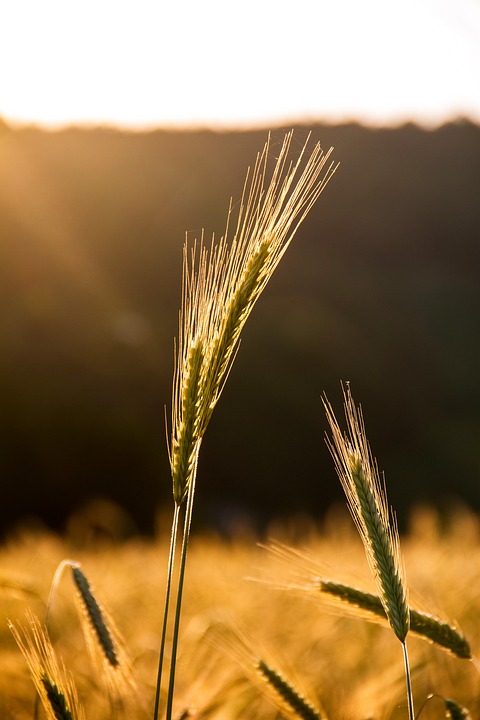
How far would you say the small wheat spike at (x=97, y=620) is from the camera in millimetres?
982

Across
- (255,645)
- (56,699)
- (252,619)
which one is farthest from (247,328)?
(56,699)

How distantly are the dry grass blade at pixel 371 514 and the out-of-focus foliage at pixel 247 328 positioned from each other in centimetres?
934

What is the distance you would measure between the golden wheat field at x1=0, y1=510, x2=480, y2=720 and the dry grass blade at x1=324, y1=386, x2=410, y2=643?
0.50ft

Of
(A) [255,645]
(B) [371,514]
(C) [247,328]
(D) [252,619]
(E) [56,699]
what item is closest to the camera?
(E) [56,699]

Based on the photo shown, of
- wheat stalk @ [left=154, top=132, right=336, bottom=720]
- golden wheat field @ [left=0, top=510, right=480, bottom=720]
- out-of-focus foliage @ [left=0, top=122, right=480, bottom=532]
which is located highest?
out-of-focus foliage @ [left=0, top=122, right=480, bottom=532]

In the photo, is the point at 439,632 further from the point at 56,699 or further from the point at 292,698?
the point at 56,699

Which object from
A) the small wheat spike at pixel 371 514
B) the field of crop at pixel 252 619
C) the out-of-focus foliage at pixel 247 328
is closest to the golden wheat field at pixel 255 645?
the field of crop at pixel 252 619

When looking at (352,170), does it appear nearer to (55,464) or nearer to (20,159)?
(20,159)

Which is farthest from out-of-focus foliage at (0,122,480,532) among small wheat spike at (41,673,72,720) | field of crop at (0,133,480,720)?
small wheat spike at (41,673,72,720)

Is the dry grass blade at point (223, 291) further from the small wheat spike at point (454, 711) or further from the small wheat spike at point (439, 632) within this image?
the small wheat spike at point (454, 711)

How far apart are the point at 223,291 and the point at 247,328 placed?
495 inches

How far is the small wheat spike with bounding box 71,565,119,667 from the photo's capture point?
0.98 metres

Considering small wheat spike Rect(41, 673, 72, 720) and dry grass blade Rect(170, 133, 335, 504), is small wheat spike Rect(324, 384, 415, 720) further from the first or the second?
small wheat spike Rect(41, 673, 72, 720)

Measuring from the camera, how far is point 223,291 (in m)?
1.01
